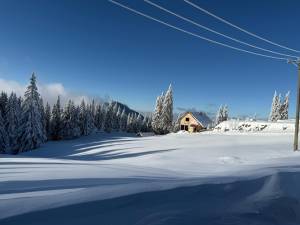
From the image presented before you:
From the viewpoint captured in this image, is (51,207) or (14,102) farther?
(14,102)

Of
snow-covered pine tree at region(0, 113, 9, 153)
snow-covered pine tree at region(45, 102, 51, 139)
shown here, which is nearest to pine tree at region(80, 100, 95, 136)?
snow-covered pine tree at region(45, 102, 51, 139)

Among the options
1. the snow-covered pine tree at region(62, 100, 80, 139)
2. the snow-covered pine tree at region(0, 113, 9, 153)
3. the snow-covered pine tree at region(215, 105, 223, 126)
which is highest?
the snow-covered pine tree at region(215, 105, 223, 126)

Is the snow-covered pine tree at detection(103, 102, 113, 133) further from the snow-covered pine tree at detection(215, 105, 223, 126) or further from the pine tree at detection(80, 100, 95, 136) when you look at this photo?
the snow-covered pine tree at detection(215, 105, 223, 126)

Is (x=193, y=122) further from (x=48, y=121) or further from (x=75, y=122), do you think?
(x=48, y=121)

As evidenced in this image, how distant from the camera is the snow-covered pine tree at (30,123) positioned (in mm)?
51009

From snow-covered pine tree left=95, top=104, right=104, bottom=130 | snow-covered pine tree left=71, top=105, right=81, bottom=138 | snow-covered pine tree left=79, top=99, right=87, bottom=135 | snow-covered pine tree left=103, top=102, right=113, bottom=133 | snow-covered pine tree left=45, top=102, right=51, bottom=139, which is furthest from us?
snow-covered pine tree left=95, top=104, right=104, bottom=130

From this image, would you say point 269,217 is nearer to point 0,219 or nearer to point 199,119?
point 0,219

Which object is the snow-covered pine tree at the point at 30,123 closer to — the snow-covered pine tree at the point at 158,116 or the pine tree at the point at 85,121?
the snow-covered pine tree at the point at 158,116

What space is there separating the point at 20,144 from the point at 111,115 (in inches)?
2576

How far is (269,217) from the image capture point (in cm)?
596

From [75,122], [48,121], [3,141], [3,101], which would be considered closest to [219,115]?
[75,122]

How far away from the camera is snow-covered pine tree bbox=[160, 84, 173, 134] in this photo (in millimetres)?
81812

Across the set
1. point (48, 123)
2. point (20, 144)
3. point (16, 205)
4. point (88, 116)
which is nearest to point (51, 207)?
point (16, 205)

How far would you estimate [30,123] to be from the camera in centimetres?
5156
